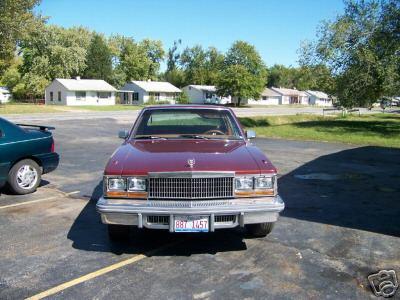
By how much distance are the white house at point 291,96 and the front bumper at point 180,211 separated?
10842 cm

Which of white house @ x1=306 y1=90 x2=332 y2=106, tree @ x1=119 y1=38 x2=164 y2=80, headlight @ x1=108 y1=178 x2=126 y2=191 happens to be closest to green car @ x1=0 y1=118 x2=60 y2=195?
headlight @ x1=108 y1=178 x2=126 y2=191

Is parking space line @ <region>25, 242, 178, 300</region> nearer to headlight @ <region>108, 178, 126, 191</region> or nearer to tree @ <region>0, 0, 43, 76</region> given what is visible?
Result: headlight @ <region>108, 178, 126, 191</region>

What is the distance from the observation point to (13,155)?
778cm

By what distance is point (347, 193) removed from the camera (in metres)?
8.63

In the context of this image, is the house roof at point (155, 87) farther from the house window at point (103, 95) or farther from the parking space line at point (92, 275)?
the parking space line at point (92, 275)

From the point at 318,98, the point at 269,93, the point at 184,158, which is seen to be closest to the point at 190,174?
the point at 184,158

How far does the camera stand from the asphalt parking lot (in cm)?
420

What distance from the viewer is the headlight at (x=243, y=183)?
4.87 metres

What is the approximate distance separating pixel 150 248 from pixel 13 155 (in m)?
3.81

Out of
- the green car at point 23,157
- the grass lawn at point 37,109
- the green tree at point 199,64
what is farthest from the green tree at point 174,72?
the green car at point 23,157

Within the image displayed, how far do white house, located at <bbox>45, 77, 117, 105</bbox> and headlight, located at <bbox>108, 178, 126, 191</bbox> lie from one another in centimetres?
6330

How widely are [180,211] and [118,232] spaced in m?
1.02

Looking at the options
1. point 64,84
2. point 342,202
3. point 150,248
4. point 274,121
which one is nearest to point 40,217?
point 150,248

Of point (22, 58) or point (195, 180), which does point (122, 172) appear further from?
point (22, 58)
